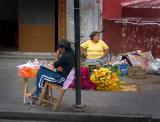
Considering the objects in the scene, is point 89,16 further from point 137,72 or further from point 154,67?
point 137,72


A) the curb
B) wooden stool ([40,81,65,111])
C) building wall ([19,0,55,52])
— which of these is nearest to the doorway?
building wall ([19,0,55,52])

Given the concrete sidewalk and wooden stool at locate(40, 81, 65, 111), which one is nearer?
the concrete sidewalk

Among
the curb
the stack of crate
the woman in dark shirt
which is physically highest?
the woman in dark shirt

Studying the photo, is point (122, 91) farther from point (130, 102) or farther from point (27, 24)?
point (27, 24)

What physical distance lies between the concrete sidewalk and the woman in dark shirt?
1.71 feet

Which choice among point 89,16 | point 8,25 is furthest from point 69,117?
point 8,25

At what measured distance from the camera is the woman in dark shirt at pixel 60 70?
9.91 m

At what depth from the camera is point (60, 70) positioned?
10.1m

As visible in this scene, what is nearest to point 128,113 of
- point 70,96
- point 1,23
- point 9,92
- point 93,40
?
point 70,96

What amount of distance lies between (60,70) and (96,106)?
992mm

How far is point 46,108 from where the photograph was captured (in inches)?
397

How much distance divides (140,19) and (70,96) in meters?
4.97

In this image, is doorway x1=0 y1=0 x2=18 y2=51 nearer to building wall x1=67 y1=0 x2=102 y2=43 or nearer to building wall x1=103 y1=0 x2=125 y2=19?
building wall x1=67 y1=0 x2=102 y2=43

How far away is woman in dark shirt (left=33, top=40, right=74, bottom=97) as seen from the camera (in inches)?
390
